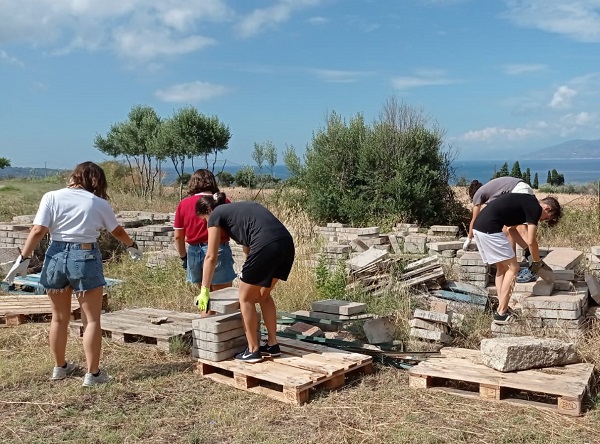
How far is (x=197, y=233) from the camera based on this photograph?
210 inches

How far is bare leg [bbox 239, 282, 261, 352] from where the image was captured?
4629mm

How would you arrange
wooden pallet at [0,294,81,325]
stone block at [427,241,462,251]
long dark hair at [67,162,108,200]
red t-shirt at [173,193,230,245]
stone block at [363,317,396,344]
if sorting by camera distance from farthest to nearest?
1. stone block at [427,241,462,251]
2. wooden pallet at [0,294,81,325]
3. stone block at [363,317,396,344]
4. red t-shirt at [173,193,230,245]
5. long dark hair at [67,162,108,200]

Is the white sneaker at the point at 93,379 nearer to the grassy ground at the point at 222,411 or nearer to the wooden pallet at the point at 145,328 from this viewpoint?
the grassy ground at the point at 222,411

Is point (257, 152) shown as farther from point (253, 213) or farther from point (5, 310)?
point (253, 213)

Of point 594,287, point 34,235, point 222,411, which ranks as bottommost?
point 222,411

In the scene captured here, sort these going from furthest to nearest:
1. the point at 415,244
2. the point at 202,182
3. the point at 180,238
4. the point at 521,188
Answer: the point at 415,244 < the point at 521,188 < the point at 180,238 < the point at 202,182

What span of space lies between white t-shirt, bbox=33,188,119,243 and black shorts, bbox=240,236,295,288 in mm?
1219

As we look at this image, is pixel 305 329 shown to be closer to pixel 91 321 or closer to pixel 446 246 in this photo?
pixel 91 321

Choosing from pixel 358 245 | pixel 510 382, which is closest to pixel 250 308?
pixel 510 382

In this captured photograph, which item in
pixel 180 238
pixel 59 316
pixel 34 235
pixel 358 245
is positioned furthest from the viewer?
pixel 358 245

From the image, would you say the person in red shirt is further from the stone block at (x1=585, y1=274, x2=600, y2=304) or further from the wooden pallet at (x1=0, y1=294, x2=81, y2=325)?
the stone block at (x1=585, y1=274, x2=600, y2=304)

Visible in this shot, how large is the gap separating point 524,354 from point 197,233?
2.96 meters

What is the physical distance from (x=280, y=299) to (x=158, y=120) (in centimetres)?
1668

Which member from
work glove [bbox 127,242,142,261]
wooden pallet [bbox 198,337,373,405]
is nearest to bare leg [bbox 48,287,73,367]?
work glove [bbox 127,242,142,261]
